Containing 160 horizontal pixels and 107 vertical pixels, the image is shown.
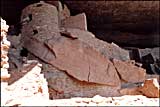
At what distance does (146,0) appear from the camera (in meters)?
9.98

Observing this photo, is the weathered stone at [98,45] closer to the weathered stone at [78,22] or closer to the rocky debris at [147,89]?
the weathered stone at [78,22]

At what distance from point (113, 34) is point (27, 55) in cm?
472

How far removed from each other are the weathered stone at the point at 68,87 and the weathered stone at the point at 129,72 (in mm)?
630

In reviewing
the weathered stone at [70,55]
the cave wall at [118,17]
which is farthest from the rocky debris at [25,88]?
the cave wall at [118,17]

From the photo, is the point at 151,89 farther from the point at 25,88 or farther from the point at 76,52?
the point at 25,88

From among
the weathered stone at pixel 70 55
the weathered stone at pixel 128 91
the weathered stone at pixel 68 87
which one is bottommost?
the weathered stone at pixel 128 91

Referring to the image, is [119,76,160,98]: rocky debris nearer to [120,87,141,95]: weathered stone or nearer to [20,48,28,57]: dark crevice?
[120,87,141,95]: weathered stone

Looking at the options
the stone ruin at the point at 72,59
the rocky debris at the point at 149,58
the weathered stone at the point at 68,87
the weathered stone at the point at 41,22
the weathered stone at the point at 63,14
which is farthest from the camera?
the rocky debris at the point at 149,58

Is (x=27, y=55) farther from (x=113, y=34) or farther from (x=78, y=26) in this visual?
(x=113, y=34)

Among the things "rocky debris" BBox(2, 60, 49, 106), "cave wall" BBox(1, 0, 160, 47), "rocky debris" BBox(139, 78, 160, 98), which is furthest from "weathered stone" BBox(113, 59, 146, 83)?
"rocky debris" BBox(2, 60, 49, 106)

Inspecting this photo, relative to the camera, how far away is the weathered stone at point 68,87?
7125mm

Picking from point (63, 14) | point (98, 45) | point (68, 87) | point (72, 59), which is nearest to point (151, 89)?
point (68, 87)

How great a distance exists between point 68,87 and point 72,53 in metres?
0.78

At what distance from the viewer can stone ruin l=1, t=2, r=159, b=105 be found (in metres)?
7.29
